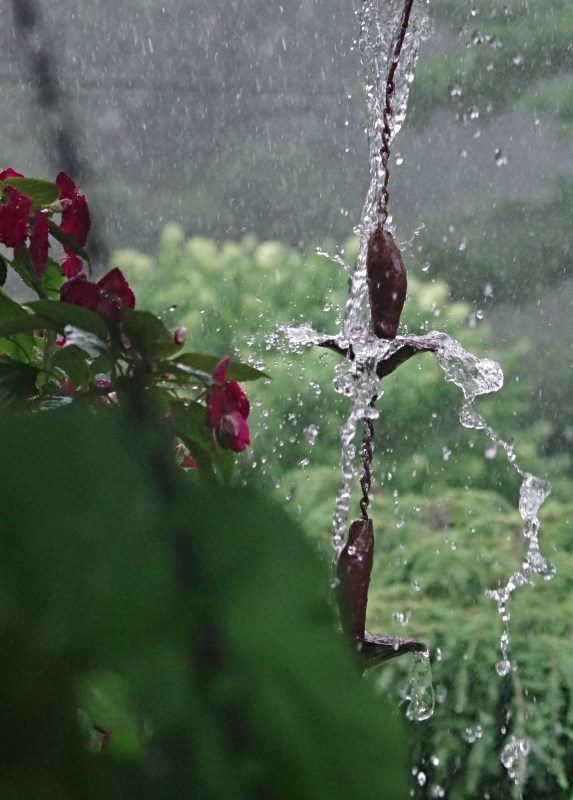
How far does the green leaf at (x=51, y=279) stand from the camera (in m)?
0.43

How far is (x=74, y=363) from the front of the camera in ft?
1.17

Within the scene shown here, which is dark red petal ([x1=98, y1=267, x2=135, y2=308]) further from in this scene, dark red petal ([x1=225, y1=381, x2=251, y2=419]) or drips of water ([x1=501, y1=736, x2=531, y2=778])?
drips of water ([x1=501, y1=736, x2=531, y2=778])

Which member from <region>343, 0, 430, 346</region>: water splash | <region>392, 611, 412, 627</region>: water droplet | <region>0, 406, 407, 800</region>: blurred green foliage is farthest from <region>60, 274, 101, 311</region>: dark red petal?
<region>392, 611, 412, 627</region>: water droplet

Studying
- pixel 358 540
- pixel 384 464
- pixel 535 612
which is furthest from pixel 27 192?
pixel 384 464

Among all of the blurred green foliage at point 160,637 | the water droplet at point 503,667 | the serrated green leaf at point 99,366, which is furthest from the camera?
the water droplet at point 503,667

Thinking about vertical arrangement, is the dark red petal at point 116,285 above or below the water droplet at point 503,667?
below

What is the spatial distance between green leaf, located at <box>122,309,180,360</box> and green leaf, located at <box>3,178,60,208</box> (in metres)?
0.21

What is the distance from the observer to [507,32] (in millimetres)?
3102

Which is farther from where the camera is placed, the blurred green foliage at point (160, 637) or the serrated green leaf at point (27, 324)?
the serrated green leaf at point (27, 324)

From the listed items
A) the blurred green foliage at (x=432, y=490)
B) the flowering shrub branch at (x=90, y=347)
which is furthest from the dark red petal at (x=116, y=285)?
the blurred green foliage at (x=432, y=490)

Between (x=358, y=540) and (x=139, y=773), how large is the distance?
252mm

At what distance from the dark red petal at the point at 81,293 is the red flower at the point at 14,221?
3.0 inches

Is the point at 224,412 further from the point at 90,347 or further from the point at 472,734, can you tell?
the point at 472,734

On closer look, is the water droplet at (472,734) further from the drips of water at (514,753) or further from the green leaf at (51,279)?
the green leaf at (51,279)
